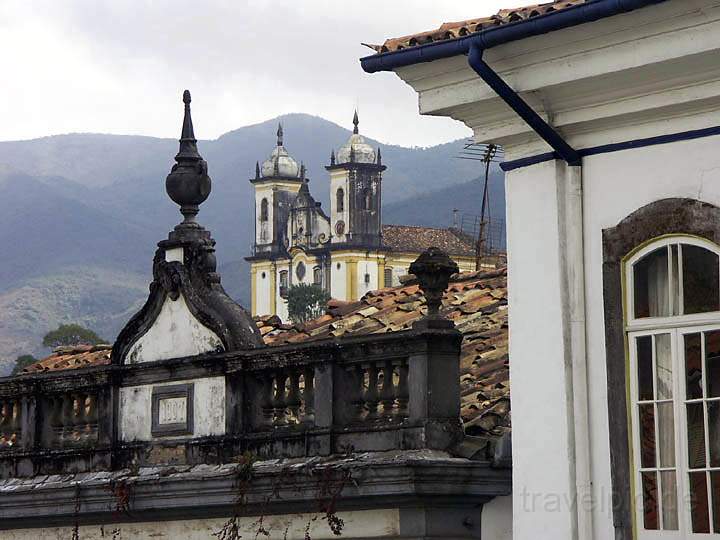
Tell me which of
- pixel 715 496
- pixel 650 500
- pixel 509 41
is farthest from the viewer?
pixel 509 41

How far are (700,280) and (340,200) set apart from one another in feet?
492

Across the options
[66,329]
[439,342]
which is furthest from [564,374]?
[66,329]

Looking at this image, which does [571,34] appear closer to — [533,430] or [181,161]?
[533,430]

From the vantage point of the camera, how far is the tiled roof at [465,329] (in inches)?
510

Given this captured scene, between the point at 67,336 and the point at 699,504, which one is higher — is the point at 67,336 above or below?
above

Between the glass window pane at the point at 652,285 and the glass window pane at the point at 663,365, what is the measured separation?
Answer: 15 cm

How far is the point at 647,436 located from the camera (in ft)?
33.1

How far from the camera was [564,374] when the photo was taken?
10.5 metres

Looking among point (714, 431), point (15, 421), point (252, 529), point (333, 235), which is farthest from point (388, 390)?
point (333, 235)

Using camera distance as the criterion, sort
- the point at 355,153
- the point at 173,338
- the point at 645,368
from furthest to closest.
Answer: the point at 355,153 < the point at 173,338 < the point at 645,368

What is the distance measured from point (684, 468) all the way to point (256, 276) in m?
158

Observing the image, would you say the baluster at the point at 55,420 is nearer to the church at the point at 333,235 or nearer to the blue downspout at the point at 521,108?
the blue downspout at the point at 521,108

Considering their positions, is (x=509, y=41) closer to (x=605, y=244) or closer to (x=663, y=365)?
(x=605, y=244)

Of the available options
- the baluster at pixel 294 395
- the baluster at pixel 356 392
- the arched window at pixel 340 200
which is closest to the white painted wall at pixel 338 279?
the arched window at pixel 340 200
